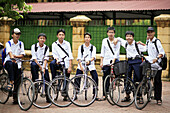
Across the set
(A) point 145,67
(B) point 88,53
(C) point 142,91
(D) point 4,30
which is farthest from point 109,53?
(D) point 4,30

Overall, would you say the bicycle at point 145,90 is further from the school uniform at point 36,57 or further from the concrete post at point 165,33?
the concrete post at point 165,33

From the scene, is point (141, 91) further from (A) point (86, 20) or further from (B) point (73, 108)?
(A) point (86, 20)

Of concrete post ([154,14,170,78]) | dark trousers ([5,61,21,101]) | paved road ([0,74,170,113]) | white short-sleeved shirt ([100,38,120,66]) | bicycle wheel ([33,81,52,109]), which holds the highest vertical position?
concrete post ([154,14,170,78])

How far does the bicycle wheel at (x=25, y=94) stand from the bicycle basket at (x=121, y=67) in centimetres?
212

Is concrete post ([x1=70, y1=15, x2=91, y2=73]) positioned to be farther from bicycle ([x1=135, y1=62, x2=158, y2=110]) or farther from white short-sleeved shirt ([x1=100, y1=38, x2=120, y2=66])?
bicycle ([x1=135, y1=62, x2=158, y2=110])

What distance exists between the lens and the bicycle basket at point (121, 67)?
8.20 m

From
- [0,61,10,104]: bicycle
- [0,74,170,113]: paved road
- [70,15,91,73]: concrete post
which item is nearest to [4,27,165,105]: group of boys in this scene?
[0,61,10,104]: bicycle

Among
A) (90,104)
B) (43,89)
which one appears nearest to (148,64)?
(90,104)

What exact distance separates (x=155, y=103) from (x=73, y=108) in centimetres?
231

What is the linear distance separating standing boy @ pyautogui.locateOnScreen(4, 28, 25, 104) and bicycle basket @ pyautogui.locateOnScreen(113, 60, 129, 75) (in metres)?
2.36

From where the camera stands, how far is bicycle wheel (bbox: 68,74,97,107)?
8070 millimetres

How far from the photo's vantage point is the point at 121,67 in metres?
8.25

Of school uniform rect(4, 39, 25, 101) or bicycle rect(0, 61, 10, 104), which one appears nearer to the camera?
school uniform rect(4, 39, 25, 101)

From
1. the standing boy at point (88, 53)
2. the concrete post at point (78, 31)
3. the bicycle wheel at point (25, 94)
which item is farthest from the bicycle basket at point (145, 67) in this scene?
the concrete post at point (78, 31)
